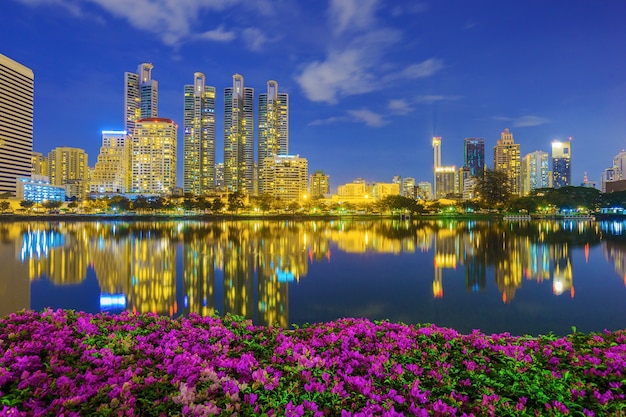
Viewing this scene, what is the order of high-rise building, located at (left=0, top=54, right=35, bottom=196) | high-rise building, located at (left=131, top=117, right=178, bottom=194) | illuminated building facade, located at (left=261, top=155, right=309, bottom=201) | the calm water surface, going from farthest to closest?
1. illuminated building facade, located at (left=261, top=155, right=309, bottom=201)
2. high-rise building, located at (left=131, top=117, right=178, bottom=194)
3. high-rise building, located at (left=0, top=54, right=35, bottom=196)
4. the calm water surface

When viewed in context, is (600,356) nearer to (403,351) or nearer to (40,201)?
(403,351)

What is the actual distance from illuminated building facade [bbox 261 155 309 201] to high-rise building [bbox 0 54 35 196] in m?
90.2

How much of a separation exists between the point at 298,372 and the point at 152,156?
185694mm

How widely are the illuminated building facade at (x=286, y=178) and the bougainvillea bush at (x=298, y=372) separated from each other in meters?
170

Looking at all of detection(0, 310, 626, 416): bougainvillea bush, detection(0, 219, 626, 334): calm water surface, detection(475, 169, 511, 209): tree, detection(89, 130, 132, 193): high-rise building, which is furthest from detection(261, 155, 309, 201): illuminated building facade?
detection(0, 310, 626, 416): bougainvillea bush

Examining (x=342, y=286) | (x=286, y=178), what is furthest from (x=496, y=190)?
(x=342, y=286)

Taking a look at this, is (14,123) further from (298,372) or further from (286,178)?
(298,372)

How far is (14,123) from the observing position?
123125 millimetres

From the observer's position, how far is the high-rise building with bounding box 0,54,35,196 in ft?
389

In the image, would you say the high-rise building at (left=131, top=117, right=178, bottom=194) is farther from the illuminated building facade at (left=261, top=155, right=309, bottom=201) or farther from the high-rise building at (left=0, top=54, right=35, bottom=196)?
the high-rise building at (left=0, top=54, right=35, bottom=196)

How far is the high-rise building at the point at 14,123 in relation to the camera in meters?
119

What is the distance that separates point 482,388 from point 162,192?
178 meters

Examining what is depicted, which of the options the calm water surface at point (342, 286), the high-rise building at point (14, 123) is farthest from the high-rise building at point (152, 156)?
the calm water surface at point (342, 286)

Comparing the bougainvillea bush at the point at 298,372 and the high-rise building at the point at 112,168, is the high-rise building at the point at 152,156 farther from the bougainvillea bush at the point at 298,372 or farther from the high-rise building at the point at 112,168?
the bougainvillea bush at the point at 298,372
